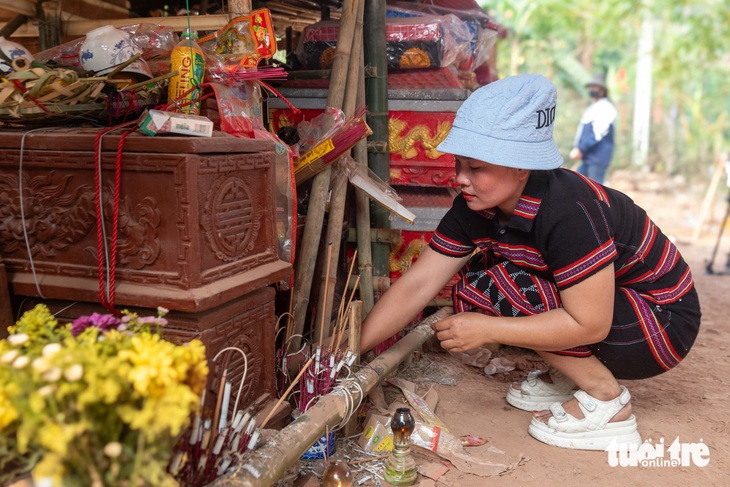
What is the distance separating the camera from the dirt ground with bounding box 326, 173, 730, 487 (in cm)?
208

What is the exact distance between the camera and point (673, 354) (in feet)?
7.52

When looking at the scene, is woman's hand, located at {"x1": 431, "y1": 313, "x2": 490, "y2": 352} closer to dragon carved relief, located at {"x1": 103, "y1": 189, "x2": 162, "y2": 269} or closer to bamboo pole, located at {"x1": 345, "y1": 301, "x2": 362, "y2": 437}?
bamboo pole, located at {"x1": 345, "y1": 301, "x2": 362, "y2": 437}

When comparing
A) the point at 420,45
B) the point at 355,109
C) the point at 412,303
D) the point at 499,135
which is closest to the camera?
the point at 499,135

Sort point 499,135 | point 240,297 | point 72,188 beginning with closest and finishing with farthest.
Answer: point 72,188
point 240,297
point 499,135

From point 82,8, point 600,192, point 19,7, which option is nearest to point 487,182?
point 600,192

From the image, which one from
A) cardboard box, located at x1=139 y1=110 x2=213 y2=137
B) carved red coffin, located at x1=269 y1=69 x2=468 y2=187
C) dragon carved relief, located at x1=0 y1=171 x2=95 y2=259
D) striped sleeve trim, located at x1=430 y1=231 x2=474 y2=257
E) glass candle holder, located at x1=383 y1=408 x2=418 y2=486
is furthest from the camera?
carved red coffin, located at x1=269 y1=69 x2=468 y2=187

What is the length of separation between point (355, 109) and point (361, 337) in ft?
3.18

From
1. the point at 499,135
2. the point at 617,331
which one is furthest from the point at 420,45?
the point at 617,331

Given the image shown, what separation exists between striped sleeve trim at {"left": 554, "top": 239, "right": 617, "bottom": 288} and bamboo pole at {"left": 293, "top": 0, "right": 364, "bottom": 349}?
0.91m

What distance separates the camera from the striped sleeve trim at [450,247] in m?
2.42

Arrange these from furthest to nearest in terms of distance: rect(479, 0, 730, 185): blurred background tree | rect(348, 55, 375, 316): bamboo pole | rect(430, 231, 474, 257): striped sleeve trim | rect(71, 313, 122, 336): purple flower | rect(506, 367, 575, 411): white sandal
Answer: rect(479, 0, 730, 185): blurred background tree < rect(348, 55, 375, 316): bamboo pole < rect(506, 367, 575, 411): white sandal < rect(430, 231, 474, 257): striped sleeve trim < rect(71, 313, 122, 336): purple flower

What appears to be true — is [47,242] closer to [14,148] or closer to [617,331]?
[14,148]

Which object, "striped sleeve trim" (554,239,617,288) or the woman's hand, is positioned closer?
"striped sleeve trim" (554,239,617,288)

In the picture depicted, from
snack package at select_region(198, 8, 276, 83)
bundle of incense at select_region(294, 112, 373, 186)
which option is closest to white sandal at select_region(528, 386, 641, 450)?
bundle of incense at select_region(294, 112, 373, 186)
